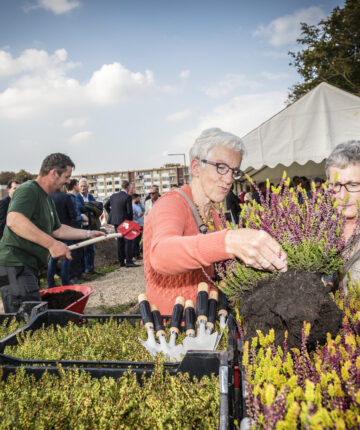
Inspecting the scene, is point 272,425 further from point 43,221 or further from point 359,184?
point 43,221

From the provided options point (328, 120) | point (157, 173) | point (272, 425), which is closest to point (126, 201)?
point (328, 120)

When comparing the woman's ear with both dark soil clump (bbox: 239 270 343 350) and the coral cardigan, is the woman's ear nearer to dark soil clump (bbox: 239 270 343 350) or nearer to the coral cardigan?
the coral cardigan

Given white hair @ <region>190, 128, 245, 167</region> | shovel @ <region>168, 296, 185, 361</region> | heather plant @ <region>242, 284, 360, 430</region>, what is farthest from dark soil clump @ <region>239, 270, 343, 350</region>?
white hair @ <region>190, 128, 245, 167</region>

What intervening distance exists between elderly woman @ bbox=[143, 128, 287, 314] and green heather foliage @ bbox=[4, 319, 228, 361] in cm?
30

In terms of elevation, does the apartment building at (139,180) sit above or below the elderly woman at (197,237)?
above

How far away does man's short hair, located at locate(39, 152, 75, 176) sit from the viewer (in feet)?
12.7

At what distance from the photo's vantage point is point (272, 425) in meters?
0.79

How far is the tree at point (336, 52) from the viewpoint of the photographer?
1977cm

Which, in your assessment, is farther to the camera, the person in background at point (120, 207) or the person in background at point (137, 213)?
the person in background at point (137, 213)

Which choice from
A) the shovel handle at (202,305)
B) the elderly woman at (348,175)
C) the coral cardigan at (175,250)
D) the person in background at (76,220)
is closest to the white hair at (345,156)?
the elderly woman at (348,175)

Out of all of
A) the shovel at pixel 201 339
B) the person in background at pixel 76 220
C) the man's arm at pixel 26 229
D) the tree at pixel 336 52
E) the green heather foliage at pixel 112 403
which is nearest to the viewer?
the green heather foliage at pixel 112 403

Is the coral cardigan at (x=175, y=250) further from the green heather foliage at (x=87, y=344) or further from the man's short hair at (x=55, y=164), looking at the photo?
the man's short hair at (x=55, y=164)

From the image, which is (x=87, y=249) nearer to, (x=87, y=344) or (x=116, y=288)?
(x=116, y=288)

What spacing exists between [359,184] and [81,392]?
214cm
